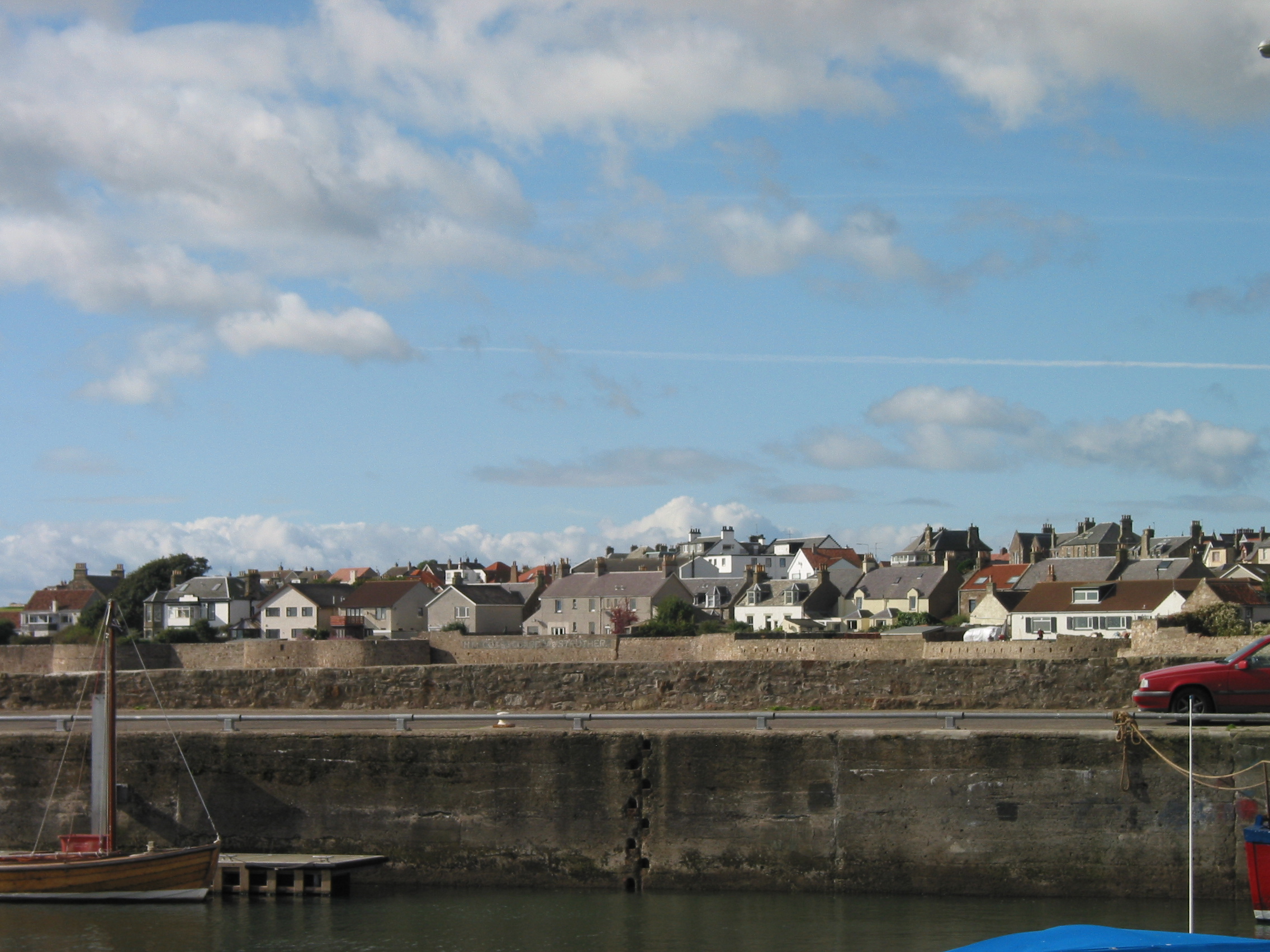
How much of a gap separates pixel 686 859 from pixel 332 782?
4114mm

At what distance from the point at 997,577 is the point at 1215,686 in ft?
244

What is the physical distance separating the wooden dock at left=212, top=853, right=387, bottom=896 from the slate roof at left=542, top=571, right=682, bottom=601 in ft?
231

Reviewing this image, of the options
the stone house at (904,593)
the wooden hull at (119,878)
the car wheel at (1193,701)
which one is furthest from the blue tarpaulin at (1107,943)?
the stone house at (904,593)

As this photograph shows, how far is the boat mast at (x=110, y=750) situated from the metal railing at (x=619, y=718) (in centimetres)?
71

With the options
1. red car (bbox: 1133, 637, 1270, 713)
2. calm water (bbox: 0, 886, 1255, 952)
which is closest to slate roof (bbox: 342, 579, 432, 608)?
calm water (bbox: 0, 886, 1255, 952)

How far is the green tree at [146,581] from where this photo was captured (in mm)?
105438

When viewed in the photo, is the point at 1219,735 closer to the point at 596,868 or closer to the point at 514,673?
the point at 596,868

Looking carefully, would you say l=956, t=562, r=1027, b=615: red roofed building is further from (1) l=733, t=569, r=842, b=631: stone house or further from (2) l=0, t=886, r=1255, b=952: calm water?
(2) l=0, t=886, r=1255, b=952: calm water

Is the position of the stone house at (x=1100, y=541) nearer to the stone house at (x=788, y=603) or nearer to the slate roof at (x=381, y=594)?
the stone house at (x=788, y=603)

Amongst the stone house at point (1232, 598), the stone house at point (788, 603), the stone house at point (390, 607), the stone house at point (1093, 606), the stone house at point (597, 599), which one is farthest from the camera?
the stone house at point (390, 607)

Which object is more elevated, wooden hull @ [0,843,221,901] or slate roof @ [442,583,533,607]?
slate roof @ [442,583,533,607]

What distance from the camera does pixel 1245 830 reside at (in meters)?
12.6

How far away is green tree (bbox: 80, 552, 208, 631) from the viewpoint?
105 m

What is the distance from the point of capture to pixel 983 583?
85.0 meters
